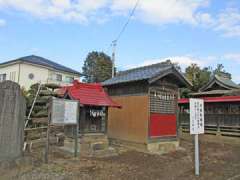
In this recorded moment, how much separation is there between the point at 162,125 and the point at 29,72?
77.0 feet

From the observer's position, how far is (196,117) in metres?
8.29

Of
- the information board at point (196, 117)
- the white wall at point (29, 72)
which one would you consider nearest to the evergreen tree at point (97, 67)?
the white wall at point (29, 72)

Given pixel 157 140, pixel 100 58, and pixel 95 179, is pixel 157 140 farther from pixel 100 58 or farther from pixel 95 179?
pixel 100 58

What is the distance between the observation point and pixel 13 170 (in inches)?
284

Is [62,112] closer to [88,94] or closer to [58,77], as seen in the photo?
[88,94]

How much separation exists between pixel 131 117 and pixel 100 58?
38805 mm

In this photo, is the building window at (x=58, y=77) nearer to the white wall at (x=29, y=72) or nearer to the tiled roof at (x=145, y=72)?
the white wall at (x=29, y=72)

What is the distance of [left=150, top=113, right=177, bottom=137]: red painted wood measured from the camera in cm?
1264

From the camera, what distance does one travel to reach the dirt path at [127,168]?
23.6 ft

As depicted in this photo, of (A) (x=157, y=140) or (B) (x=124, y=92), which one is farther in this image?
(B) (x=124, y=92)

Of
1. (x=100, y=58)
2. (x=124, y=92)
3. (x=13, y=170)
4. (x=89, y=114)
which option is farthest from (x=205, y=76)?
(x=13, y=170)

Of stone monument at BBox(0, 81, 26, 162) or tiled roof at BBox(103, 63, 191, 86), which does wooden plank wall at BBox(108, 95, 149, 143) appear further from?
stone monument at BBox(0, 81, 26, 162)

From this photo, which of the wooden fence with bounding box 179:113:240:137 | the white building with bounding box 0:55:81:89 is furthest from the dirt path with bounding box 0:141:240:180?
the white building with bounding box 0:55:81:89

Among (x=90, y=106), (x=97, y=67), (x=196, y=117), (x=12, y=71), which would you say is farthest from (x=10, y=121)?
(x=97, y=67)
